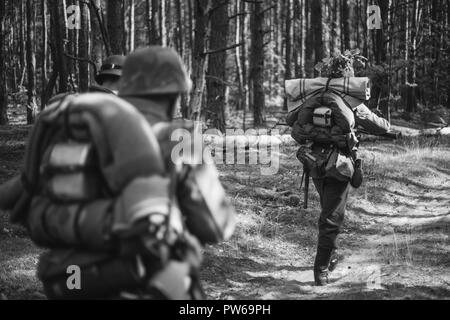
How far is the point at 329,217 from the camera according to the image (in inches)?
252

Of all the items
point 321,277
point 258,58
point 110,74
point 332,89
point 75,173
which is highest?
point 258,58

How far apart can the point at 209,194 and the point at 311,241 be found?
5.92 meters

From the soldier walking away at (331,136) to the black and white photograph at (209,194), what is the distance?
0.02m

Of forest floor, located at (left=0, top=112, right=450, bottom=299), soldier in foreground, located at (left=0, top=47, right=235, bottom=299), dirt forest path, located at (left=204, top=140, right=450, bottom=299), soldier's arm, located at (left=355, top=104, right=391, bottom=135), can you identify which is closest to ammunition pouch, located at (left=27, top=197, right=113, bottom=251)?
soldier in foreground, located at (left=0, top=47, right=235, bottom=299)

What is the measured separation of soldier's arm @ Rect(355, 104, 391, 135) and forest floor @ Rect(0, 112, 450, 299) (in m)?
1.65

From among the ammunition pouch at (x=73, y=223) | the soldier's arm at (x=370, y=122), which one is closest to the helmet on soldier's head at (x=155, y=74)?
the ammunition pouch at (x=73, y=223)

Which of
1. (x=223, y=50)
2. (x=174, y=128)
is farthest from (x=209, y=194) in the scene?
(x=223, y=50)

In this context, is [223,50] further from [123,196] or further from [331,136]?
[123,196]

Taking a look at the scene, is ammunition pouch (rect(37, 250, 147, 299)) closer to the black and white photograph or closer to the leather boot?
the black and white photograph

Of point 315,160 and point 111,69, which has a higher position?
point 111,69
